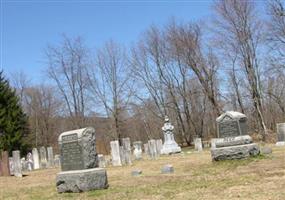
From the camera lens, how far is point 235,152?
54.1ft

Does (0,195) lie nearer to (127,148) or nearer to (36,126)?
(127,148)

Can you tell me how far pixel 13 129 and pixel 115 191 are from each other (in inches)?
1311

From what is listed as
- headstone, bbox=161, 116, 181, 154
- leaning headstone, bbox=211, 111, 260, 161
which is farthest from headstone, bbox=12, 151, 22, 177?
headstone, bbox=161, 116, 181, 154

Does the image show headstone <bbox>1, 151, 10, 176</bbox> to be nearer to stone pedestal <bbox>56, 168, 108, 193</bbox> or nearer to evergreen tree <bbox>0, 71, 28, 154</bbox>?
stone pedestal <bbox>56, 168, 108, 193</bbox>

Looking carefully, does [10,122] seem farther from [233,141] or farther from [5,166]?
[233,141]

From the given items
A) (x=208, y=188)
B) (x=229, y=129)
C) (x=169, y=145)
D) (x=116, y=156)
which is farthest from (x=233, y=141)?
(x=169, y=145)

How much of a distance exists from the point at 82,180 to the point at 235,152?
6.70 m

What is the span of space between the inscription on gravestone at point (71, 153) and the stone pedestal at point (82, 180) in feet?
0.80

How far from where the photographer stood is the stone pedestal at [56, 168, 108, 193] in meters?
11.7

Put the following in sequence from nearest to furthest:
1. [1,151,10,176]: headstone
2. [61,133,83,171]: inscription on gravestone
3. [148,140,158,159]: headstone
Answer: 1. [61,133,83,171]: inscription on gravestone
2. [1,151,10,176]: headstone
3. [148,140,158,159]: headstone

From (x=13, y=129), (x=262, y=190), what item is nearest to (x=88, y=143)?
(x=262, y=190)

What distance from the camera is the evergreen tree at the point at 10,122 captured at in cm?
4172

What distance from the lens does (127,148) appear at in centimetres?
2381

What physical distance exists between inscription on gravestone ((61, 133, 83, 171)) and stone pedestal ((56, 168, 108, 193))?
0.80ft
